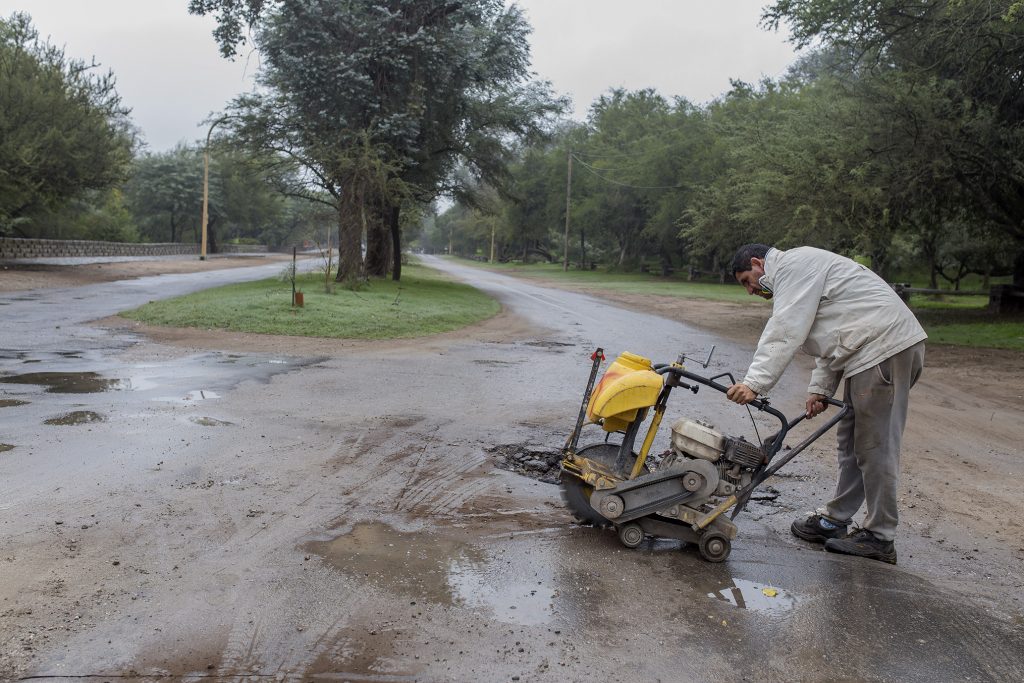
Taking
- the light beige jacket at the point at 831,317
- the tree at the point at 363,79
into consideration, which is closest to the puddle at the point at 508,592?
the light beige jacket at the point at 831,317

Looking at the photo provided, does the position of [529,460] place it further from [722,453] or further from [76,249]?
[76,249]

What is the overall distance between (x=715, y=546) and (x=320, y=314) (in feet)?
45.3

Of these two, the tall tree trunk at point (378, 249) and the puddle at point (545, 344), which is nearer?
the puddle at point (545, 344)

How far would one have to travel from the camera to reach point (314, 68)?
23.3 meters

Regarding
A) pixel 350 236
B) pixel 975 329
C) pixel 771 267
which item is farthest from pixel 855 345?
pixel 350 236

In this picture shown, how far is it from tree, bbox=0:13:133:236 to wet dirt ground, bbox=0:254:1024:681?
25.8m

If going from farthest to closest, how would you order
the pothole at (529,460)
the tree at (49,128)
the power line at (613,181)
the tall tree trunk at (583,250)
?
the tall tree trunk at (583,250) < the power line at (613,181) < the tree at (49,128) < the pothole at (529,460)

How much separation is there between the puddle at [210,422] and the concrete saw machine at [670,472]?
398cm

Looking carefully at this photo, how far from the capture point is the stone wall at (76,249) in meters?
34.4

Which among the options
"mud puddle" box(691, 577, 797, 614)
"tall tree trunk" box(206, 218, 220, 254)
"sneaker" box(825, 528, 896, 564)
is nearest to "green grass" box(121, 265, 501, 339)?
"sneaker" box(825, 528, 896, 564)

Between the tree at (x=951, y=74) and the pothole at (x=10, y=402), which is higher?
the tree at (x=951, y=74)

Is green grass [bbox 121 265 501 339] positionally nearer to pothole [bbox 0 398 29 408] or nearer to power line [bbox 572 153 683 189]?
pothole [bbox 0 398 29 408]

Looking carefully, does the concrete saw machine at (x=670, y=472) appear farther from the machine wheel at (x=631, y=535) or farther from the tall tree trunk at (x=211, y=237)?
the tall tree trunk at (x=211, y=237)

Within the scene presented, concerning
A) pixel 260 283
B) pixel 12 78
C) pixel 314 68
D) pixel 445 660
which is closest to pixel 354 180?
pixel 314 68
